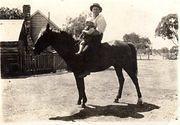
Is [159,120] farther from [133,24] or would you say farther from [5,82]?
[5,82]

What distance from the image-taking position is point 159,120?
4820 millimetres

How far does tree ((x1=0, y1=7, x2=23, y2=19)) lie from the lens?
15.7 ft

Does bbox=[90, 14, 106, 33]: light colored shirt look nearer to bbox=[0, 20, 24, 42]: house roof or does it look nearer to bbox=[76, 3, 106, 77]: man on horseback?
bbox=[76, 3, 106, 77]: man on horseback

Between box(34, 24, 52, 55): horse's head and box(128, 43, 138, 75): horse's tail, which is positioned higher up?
box(34, 24, 52, 55): horse's head

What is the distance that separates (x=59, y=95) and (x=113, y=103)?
0.54 m

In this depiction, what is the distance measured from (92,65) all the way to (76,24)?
426 mm

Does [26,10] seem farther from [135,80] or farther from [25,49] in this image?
[135,80]

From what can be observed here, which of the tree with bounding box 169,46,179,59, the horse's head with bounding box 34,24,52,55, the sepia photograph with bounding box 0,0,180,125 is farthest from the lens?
the tree with bounding box 169,46,179,59

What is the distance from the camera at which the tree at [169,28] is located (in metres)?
4.91

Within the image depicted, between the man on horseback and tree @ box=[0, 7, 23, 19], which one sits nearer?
the man on horseback

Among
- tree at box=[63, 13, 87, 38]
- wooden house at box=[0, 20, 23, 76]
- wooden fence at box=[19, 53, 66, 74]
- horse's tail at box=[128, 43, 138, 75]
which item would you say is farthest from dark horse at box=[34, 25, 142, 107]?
wooden house at box=[0, 20, 23, 76]

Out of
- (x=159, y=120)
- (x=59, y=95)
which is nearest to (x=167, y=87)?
(x=159, y=120)

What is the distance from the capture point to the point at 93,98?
4.89 meters

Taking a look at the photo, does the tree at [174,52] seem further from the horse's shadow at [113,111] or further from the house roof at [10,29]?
the house roof at [10,29]
